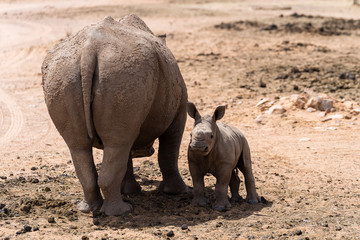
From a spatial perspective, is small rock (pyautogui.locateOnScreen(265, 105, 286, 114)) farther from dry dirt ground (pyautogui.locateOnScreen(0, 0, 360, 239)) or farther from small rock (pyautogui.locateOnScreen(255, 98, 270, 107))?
small rock (pyautogui.locateOnScreen(255, 98, 270, 107))

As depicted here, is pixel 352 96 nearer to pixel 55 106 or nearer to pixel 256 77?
pixel 256 77

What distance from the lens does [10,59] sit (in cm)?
2184

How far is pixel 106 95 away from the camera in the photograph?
716 centimetres

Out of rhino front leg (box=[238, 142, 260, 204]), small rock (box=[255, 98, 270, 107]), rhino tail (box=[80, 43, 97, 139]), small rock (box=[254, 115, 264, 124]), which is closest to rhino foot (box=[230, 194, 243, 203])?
rhino front leg (box=[238, 142, 260, 204])

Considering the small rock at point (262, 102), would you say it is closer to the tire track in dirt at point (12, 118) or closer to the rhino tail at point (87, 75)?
the tire track in dirt at point (12, 118)

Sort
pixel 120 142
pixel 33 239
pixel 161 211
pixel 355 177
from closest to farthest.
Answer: pixel 33 239, pixel 120 142, pixel 161 211, pixel 355 177

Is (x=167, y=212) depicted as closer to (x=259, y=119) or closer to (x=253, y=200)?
(x=253, y=200)

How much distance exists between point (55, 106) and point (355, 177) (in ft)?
17.5

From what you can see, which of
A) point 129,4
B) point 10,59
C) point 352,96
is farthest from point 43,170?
point 129,4

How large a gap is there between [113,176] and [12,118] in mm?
7941

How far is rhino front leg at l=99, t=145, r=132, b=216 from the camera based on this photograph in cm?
748

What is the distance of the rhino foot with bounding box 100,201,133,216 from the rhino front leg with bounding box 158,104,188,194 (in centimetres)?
127

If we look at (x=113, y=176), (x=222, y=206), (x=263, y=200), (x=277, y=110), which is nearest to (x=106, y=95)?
(x=113, y=176)

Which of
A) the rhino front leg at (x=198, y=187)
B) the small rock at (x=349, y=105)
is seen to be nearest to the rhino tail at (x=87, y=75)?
the rhino front leg at (x=198, y=187)
